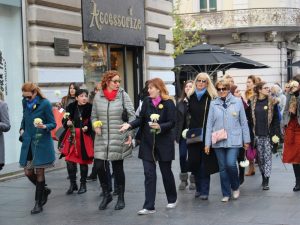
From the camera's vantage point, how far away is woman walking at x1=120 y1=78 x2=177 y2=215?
26.6 feet

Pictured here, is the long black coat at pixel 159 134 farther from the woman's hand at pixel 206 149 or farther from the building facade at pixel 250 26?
the building facade at pixel 250 26

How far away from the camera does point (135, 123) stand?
26.7ft

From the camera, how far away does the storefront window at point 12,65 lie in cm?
1219

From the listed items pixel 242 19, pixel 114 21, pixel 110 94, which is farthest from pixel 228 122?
pixel 242 19

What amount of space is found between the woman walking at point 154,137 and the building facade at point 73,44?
484cm

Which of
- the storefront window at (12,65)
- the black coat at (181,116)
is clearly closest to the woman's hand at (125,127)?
the black coat at (181,116)

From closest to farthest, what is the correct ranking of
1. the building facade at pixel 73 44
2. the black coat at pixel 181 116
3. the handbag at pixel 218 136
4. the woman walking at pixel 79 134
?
the handbag at pixel 218 136 < the black coat at pixel 181 116 < the woman walking at pixel 79 134 < the building facade at pixel 73 44

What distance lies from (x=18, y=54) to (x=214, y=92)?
16.8 ft

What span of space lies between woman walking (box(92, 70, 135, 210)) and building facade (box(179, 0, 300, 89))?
83.7 feet

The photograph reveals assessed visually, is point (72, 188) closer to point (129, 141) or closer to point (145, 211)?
point (129, 141)

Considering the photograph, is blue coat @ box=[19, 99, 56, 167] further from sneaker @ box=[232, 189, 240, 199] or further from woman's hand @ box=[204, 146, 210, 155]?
sneaker @ box=[232, 189, 240, 199]

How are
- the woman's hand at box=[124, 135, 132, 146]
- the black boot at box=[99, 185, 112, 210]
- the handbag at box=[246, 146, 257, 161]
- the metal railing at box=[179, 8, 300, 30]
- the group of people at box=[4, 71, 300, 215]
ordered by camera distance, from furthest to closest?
1. the metal railing at box=[179, 8, 300, 30]
2. the handbag at box=[246, 146, 257, 161]
3. the black boot at box=[99, 185, 112, 210]
4. the woman's hand at box=[124, 135, 132, 146]
5. the group of people at box=[4, 71, 300, 215]

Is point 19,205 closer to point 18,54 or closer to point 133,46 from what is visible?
point 18,54

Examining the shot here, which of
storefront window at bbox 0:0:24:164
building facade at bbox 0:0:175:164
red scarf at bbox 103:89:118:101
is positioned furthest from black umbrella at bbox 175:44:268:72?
red scarf at bbox 103:89:118:101
